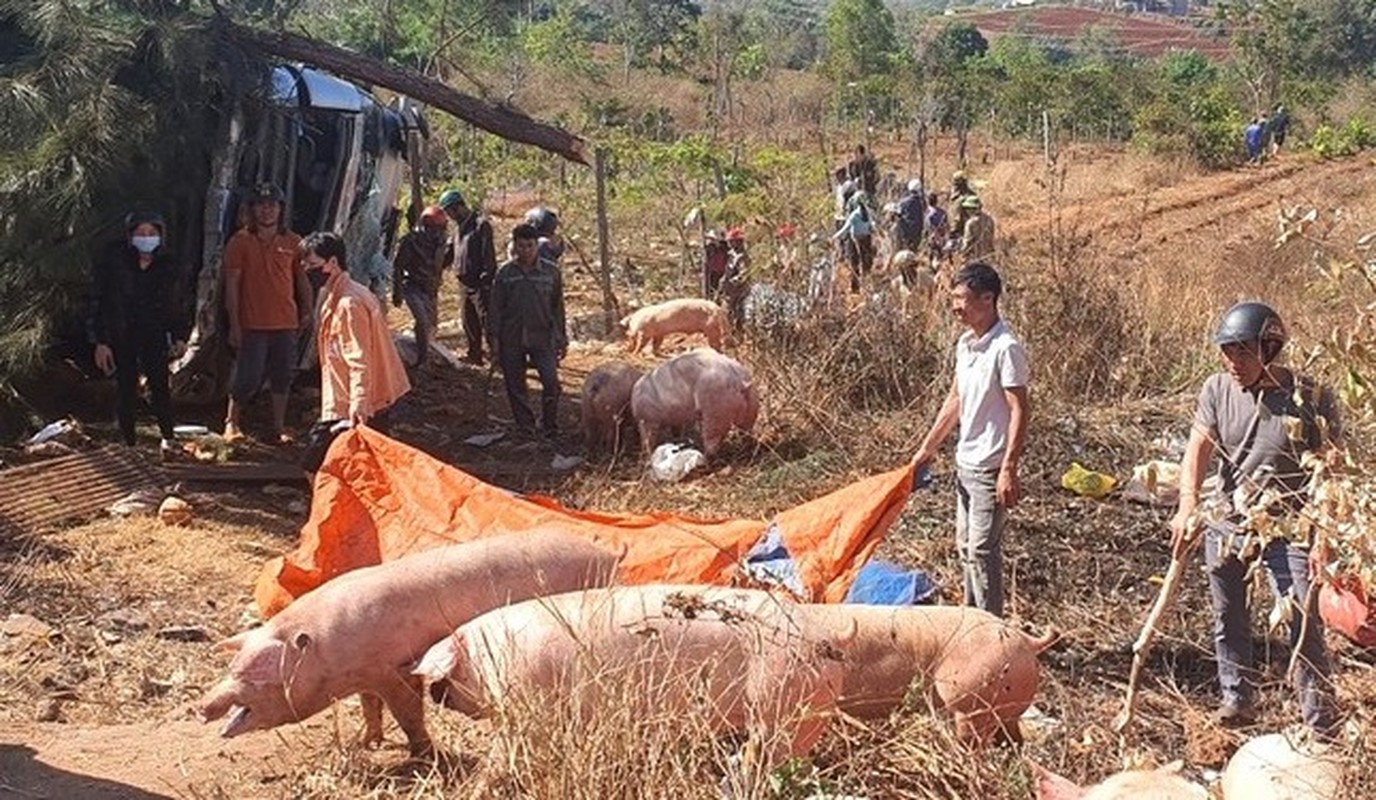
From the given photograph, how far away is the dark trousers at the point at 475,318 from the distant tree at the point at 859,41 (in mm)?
25038

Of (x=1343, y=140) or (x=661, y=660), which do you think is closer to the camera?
(x=661, y=660)

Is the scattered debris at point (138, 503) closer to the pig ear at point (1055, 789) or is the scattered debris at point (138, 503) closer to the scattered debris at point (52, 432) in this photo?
the scattered debris at point (52, 432)

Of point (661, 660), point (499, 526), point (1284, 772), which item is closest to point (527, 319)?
point (499, 526)

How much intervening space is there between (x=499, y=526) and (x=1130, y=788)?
125 inches

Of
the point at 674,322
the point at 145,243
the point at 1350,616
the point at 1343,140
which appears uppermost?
the point at 145,243

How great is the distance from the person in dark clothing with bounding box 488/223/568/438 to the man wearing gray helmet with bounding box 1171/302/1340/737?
506cm

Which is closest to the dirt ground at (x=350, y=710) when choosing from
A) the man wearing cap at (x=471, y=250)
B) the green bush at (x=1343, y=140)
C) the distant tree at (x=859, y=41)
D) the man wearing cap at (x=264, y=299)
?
the man wearing cap at (x=264, y=299)

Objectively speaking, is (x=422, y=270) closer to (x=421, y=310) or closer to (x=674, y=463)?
(x=421, y=310)

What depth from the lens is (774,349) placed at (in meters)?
9.55

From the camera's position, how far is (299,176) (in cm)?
1014

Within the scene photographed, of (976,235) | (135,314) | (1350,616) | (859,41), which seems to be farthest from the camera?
(859,41)

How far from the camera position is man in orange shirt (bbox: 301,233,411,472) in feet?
22.7

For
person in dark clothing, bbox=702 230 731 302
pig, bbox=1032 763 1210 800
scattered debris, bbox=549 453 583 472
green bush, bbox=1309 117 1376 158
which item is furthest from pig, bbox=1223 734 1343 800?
green bush, bbox=1309 117 1376 158

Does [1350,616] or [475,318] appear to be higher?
[1350,616]
